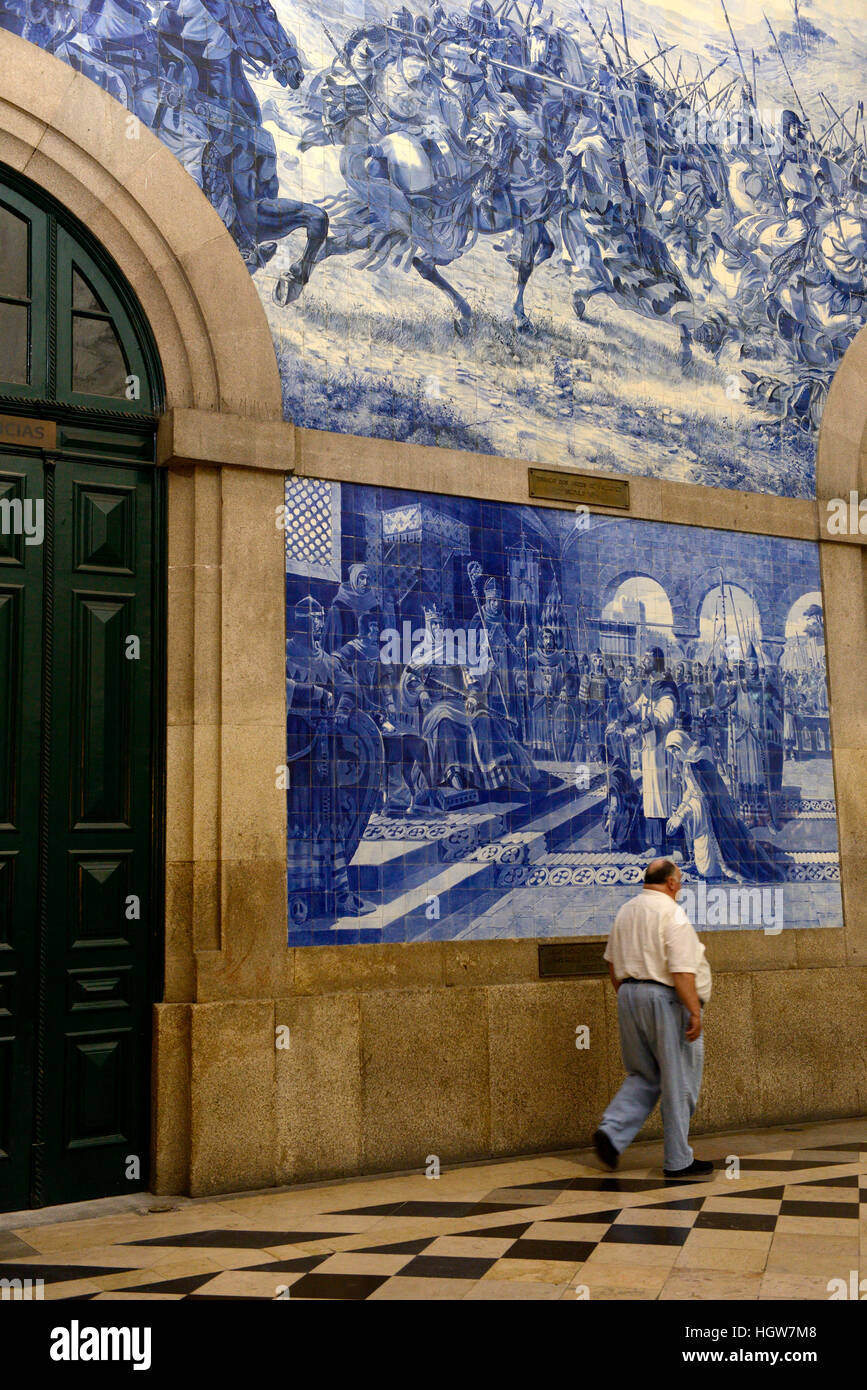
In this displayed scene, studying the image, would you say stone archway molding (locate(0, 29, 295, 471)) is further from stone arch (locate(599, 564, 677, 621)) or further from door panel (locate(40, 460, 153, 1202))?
stone arch (locate(599, 564, 677, 621))

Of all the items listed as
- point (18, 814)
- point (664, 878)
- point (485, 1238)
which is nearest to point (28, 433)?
point (18, 814)

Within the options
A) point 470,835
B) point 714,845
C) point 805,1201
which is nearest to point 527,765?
point 470,835

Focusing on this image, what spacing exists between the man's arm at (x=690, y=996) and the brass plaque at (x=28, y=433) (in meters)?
4.70

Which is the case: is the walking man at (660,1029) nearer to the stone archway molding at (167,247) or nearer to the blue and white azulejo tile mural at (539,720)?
the blue and white azulejo tile mural at (539,720)

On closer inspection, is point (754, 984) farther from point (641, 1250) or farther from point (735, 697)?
point (641, 1250)

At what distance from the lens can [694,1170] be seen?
7.55 meters

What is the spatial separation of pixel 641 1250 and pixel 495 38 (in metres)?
7.92

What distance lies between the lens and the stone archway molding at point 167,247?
24.8 feet

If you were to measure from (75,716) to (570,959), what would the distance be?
142 inches

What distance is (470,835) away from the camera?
8.57 meters

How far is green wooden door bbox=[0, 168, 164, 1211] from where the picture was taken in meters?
7.14

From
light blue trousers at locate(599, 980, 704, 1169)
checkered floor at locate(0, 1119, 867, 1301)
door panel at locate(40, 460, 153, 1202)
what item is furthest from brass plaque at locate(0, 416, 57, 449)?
light blue trousers at locate(599, 980, 704, 1169)

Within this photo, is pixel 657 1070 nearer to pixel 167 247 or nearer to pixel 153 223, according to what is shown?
pixel 167 247

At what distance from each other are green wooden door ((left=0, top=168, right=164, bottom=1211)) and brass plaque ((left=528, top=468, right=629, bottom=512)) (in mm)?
2709
